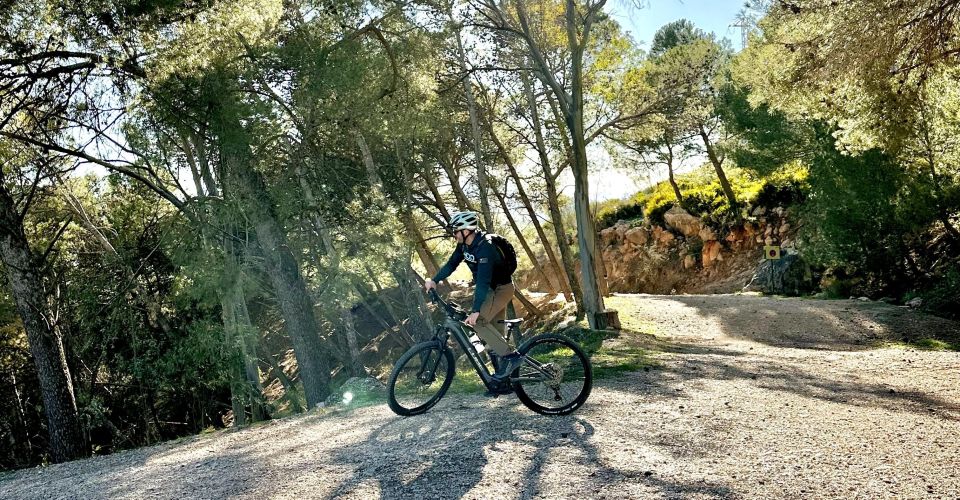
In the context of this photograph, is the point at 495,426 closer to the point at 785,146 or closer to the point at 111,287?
the point at 111,287

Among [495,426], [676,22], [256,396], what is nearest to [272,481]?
[495,426]

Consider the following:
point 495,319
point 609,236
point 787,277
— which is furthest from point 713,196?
point 495,319

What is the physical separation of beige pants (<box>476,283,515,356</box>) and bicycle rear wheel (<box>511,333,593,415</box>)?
20cm

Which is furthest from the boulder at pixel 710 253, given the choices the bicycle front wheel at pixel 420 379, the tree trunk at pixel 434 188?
the bicycle front wheel at pixel 420 379

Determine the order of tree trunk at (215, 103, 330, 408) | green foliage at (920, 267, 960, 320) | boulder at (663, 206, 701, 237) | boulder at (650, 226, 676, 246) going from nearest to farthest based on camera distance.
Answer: tree trunk at (215, 103, 330, 408) < green foliage at (920, 267, 960, 320) < boulder at (663, 206, 701, 237) < boulder at (650, 226, 676, 246)

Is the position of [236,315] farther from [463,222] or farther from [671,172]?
[671,172]

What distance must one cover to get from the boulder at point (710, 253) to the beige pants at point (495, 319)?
27.6 m

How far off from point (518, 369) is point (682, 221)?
29368mm

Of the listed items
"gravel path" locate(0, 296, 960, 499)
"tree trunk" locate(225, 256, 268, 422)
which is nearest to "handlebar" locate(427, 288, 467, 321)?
"gravel path" locate(0, 296, 960, 499)

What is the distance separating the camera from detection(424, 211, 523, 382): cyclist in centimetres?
618

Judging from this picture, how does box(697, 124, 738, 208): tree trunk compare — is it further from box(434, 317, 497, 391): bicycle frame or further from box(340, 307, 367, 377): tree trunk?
box(434, 317, 497, 391): bicycle frame

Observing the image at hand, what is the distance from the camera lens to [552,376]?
21.3 feet

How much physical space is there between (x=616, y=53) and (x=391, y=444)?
15.3m

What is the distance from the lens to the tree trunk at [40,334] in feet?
34.2
